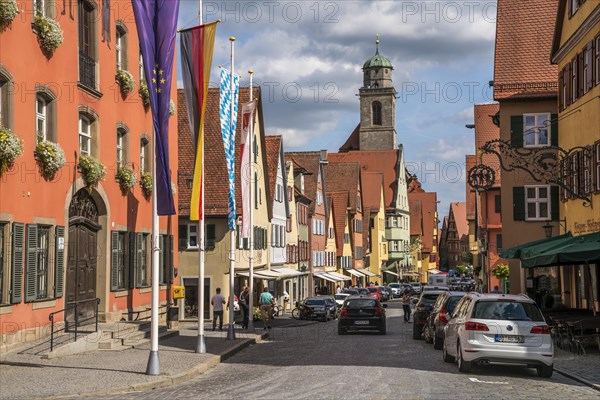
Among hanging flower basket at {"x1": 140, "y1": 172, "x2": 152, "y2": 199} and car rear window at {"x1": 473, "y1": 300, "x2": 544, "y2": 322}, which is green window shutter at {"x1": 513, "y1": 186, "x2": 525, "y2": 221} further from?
car rear window at {"x1": 473, "y1": 300, "x2": 544, "y2": 322}

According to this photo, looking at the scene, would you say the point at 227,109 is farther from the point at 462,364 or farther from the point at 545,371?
the point at 545,371

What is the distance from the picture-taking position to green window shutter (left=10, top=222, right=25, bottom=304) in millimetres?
18781

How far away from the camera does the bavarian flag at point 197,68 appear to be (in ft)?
63.3

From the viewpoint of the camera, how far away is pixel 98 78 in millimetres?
24297

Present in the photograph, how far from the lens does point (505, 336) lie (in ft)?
56.1

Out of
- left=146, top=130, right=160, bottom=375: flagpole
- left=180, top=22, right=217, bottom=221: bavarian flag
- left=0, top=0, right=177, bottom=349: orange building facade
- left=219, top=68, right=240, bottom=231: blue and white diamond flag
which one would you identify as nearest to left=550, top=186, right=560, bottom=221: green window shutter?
left=219, top=68, right=240, bottom=231: blue and white diamond flag

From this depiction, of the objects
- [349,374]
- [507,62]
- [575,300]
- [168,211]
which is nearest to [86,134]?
[168,211]

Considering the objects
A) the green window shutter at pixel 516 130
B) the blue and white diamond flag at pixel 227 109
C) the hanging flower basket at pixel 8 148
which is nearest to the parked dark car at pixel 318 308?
the green window shutter at pixel 516 130

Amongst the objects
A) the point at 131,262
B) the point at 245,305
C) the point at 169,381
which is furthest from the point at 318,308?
the point at 169,381

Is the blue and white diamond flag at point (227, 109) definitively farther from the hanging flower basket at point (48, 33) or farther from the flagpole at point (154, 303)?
the flagpole at point (154, 303)

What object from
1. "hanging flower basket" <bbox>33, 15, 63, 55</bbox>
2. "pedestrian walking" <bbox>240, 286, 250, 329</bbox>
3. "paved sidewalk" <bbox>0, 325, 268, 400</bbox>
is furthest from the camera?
"pedestrian walking" <bbox>240, 286, 250, 329</bbox>

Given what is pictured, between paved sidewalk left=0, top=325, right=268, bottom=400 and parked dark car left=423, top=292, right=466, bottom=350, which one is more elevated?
parked dark car left=423, top=292, right=466, bottom=350

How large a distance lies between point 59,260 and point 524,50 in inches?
1060

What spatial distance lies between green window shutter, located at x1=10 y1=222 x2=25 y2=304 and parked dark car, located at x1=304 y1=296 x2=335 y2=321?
27.4 metres
